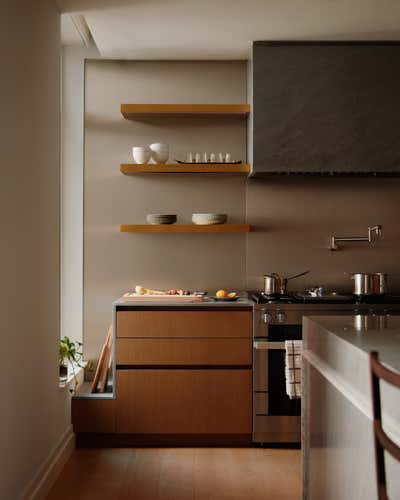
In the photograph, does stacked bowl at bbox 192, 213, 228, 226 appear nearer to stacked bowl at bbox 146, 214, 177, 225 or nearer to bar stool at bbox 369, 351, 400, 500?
stacked bowl at bbox 146, 214, 177, 225

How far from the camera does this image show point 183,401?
3.84 m

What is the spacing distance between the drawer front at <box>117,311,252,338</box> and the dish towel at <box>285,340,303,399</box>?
34cm

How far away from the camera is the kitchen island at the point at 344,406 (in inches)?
66.4

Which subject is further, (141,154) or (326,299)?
(141,154)

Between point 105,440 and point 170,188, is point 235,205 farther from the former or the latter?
point 105,440

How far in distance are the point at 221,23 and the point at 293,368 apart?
2196mm

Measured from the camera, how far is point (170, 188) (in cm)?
443

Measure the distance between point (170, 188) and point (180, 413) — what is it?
1656 mm

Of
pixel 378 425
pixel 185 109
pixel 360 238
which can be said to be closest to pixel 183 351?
pixel 360 238

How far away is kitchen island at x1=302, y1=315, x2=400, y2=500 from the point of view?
1.69 meters

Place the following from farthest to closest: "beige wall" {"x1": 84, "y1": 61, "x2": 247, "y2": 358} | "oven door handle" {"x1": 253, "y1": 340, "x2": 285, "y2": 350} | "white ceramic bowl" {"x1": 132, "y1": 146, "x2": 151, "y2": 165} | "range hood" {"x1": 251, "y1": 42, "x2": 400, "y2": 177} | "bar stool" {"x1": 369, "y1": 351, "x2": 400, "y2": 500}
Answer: "beige wall" {"x1": 84, "y1": 61, "x2": 247, "y2": 358} → "white ceramic bowl" {"x1": 132, "y1": 146, "x2": 151, "y2": 165} → "range hood" {"x1": 251, "y1": 42, "x2": 400, "y2": 177} → "oven door handle" {"x1": 253, "y1": 340, "x2": 285, "y2": 350} → "bar stool" {"x1": 369, "y1": 351, "x2": 400, "y2": 500}

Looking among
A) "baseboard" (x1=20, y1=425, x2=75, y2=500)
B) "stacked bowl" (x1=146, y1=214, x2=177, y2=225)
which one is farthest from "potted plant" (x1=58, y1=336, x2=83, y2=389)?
"stacked bowl" (x1=146, y1=214, x2=177, y2=225)

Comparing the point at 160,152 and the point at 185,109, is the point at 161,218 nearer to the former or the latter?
the point at 160,152

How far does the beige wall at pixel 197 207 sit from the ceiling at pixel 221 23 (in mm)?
282
